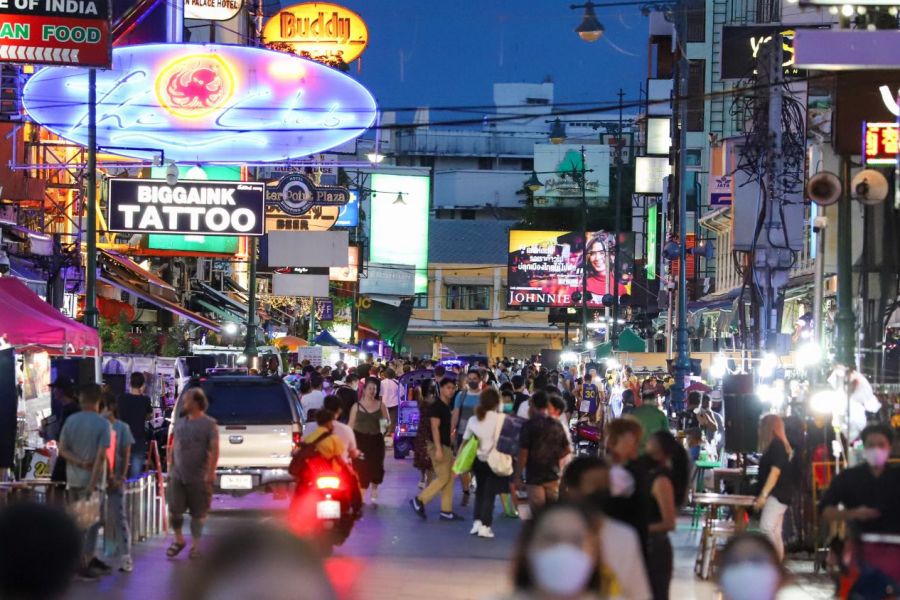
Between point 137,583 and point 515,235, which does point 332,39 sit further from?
point 515,235

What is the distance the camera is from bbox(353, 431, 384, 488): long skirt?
21.8 m

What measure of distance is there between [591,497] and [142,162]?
2445cm

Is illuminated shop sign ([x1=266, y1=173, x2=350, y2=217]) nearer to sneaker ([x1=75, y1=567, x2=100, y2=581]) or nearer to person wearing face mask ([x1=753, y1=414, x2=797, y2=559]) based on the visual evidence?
sneaker ([x1=75, y1=567, x2=100, y2=581])

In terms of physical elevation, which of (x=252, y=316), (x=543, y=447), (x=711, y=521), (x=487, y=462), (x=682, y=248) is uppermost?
(x=682, y=248)

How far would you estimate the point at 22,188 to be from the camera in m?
29.3

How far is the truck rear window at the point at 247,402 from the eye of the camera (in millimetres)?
20297

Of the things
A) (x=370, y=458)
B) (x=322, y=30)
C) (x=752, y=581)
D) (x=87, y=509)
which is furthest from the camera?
(x=322, y=30)

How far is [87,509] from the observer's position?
14.1 meters

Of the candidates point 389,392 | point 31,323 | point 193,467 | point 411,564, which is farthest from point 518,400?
point 193,467

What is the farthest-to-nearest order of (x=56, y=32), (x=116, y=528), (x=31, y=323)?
(x=56, y=32)
(x=31, y=323)
(x=116, y=528)

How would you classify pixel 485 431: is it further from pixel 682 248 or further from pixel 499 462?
pixel 682 248

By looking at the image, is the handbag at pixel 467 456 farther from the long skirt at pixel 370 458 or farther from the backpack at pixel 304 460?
the long skirt at pixel 370 458

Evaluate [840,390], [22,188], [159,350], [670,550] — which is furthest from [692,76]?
[670,550]

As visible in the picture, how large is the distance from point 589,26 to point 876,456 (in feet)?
51.1
